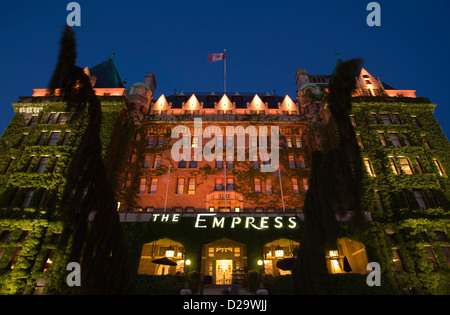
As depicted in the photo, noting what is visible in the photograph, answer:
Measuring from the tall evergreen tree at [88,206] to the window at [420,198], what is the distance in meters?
33.5

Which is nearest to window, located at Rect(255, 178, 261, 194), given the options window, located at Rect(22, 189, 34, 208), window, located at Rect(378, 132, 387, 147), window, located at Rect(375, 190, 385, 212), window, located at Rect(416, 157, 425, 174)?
window, located at Rect(375, 190, 385, 212)

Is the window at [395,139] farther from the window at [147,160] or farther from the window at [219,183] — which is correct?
the window at [147,160]

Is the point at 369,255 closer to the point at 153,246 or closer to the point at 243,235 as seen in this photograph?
the point at 243,235

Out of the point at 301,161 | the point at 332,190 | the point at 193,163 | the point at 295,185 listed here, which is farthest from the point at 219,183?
the point at 332,190

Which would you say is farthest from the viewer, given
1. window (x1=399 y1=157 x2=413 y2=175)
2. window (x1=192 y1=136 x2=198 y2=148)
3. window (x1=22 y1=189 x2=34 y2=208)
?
window (x1=192 y1=136 x2=198 y2=148)

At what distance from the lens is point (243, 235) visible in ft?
92.8

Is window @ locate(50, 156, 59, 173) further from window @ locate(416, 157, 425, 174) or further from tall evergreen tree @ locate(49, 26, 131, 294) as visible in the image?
window @ locate(416, 157, 425, 174)

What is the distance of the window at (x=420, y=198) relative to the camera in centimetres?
3165

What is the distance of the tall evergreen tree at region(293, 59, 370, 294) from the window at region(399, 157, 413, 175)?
28170 mm

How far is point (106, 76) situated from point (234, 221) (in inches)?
1377

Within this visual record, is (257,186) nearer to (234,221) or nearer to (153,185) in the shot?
(234,221)

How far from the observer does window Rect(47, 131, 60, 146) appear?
35.9m
